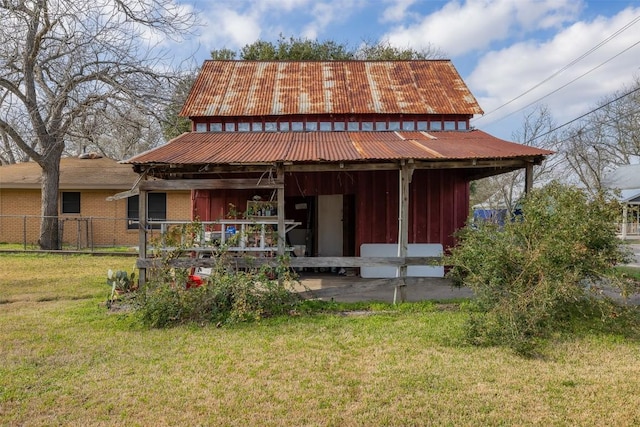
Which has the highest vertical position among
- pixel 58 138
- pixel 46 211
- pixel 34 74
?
pixel 34 74

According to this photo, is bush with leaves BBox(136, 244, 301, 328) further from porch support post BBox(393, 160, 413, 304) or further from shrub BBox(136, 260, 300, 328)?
porch support post BBox(393, 160, 413, 304)

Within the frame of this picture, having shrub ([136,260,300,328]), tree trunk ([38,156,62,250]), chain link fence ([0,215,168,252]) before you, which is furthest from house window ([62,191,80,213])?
shrub ([136,260,300,328])

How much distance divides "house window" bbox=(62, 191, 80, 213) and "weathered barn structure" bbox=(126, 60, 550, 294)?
8591 mm

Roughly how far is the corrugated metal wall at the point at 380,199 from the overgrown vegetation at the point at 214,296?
3.02 meters

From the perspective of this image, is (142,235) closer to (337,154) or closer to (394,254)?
(337,154)

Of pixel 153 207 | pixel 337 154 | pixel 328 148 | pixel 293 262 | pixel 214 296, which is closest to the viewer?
pixel 214 296

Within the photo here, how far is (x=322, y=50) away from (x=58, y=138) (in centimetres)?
1394

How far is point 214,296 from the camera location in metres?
6.76

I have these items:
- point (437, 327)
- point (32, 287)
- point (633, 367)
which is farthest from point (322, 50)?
point (633, 367)

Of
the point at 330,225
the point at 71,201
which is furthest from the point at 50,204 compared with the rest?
the point at 330,225

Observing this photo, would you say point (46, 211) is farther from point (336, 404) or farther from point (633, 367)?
point (633, 367)

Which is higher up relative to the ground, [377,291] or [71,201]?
[71,201]

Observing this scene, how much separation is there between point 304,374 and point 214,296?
250 centimetres

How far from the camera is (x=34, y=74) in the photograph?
15.9 metres
